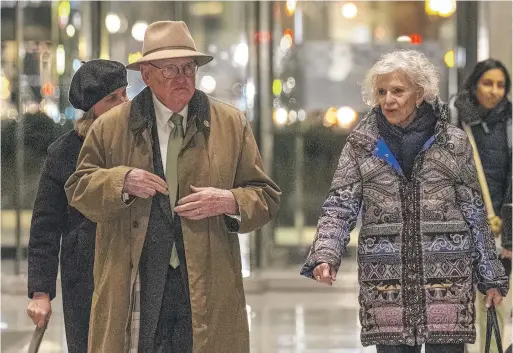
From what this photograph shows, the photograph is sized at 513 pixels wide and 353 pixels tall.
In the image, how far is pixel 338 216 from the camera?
441 cm

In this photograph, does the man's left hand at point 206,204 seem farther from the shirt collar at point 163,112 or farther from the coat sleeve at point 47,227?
the coat sleeve at point 47,227

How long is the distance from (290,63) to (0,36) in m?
2.97

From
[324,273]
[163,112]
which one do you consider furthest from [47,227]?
[324,273]

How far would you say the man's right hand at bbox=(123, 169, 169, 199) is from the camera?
395 cm

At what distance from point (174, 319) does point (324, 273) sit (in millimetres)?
613

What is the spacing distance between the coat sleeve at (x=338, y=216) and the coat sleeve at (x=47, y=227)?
42.7 inches

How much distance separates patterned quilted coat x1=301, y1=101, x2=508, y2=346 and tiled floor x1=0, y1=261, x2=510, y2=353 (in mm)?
2893

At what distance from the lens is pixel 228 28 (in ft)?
36.8

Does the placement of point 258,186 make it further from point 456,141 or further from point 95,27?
point 95,27

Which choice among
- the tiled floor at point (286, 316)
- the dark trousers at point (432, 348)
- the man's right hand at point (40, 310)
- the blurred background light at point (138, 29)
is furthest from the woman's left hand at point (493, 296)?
the blurred background light at point (138, 29)

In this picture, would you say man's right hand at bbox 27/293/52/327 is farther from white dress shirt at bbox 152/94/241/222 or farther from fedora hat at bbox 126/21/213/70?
fedora hat at bbox 126/21/213/70

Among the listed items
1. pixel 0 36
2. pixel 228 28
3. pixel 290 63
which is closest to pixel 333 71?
pixel 290 63

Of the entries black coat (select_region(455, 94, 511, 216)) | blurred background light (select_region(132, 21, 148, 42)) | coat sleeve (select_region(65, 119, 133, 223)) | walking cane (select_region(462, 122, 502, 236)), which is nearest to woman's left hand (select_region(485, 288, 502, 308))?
coat sleeve (select_region(65, 119, 133, 223))

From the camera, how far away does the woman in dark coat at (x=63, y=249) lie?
182 inches
